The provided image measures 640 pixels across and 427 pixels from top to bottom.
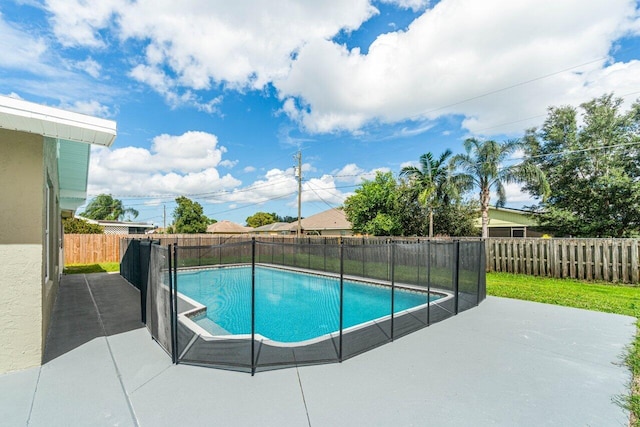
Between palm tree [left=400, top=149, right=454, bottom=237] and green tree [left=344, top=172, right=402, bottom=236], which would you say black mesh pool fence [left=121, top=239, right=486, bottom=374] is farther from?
green tree [left=344, top=172, right=402, bottom=236]

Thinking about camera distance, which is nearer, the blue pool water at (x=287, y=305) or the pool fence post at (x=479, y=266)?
the blue pool water at (x=287, y=305)

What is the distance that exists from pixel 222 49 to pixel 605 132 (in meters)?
21.2

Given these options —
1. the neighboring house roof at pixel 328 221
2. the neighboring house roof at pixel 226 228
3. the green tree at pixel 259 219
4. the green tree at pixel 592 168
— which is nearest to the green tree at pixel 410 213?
the green tree at pixel 592 168

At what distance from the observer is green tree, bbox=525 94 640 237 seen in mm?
15891

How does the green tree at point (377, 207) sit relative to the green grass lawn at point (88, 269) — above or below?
above

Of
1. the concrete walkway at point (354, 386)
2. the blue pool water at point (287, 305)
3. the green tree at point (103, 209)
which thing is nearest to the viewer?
the concrete walkway at point (354, 386)

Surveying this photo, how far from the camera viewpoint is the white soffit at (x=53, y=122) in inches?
111

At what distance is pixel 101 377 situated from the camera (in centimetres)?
321

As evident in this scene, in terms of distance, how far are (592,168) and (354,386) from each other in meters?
22.1

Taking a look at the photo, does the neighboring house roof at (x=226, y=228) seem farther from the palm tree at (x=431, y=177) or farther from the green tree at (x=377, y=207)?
the palm tree at (x=431, y=177)

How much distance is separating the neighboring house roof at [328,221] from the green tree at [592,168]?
16.4 meters

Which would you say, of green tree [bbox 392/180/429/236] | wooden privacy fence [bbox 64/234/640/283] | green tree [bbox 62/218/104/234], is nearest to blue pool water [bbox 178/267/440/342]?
wooden privacy fence [bbox 64/234/640/283]

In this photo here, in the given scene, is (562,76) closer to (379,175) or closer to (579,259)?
(579,259)

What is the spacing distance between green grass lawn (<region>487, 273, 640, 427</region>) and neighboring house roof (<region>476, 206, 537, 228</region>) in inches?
495
